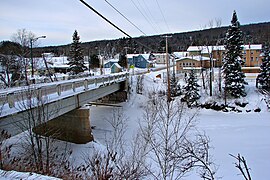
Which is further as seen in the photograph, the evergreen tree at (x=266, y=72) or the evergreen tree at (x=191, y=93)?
the evergreen tree at (x=191, y=93)

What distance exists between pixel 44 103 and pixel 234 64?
24.3 m

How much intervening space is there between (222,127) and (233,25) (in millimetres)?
15195

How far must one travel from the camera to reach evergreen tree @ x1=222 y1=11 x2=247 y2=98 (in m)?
29.0

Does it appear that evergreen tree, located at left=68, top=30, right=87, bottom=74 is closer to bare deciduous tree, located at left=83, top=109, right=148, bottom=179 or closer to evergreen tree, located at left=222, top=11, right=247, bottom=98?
evergreen tree, located at left=222, top=11, right=247, bottom=98

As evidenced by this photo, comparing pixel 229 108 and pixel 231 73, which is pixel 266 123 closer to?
pixel 229 108

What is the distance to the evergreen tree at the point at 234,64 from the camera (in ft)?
95.2

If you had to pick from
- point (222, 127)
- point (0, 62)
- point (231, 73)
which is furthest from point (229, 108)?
point (0, 62)

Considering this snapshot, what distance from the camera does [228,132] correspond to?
20.1m

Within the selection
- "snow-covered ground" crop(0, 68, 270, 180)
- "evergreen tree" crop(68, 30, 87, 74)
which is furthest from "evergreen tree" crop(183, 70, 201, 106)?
"evergreen tree" crop(68, 30, 87, 74)

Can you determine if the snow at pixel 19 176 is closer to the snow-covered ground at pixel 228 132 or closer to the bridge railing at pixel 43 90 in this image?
the bridge railing at pixel 43 90

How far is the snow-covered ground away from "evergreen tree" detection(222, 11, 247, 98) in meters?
1.61

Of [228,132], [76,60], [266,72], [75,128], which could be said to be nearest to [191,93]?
[266,72]

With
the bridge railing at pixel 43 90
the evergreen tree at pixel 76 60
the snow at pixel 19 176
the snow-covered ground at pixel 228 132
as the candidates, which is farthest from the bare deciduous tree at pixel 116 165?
the evergreen tree at pixel 76 60

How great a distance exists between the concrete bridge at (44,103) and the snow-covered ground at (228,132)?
2897 mm
